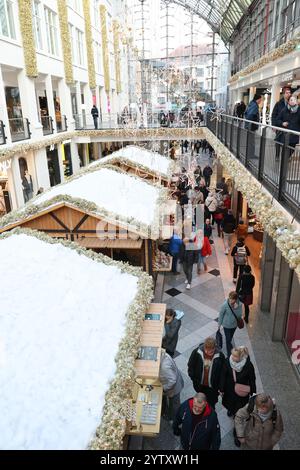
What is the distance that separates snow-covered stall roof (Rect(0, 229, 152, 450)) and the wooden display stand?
284 mm

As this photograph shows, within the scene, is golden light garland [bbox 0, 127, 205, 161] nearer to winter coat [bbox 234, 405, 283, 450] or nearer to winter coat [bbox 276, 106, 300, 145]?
winter coat [bbox 276, 106, 300, 145]

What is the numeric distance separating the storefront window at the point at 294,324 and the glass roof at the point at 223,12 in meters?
19.2

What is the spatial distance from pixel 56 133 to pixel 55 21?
637 cm

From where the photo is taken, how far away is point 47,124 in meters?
19.5

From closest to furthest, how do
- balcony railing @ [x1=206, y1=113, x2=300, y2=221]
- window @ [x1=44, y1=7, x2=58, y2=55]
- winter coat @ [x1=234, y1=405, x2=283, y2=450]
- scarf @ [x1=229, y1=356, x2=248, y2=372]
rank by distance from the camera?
winter coat @ [x1=234, y1=405, x2=283, y2=450], balcony railing @ [x1=206, y1=113, x2=300, y2=221], scarf @ [x1=229, y1=356, x2=248, y2=372], window @ [x1=44, y1=7, x2=58, y2=55]

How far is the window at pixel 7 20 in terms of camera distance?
46.9 ft

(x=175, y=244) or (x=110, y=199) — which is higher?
(x=110, y=199)

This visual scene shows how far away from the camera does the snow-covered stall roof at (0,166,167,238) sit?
288 inches

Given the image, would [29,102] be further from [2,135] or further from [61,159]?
[61,159]

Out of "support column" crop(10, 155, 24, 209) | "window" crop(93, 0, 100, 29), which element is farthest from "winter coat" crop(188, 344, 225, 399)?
"window" crop(93, 0, 100, 29)

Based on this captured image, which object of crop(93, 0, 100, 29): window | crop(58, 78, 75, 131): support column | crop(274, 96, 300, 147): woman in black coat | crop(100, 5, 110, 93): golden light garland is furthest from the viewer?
crop(100, 5, 110, 93): golden light garland

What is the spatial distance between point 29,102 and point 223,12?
70.4 ft

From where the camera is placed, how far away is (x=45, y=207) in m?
7.36

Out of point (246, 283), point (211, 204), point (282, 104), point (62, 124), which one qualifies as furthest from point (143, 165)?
point (62, 124)
